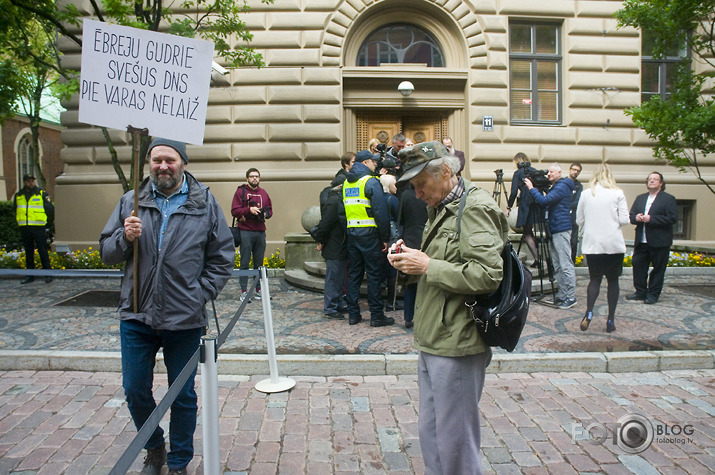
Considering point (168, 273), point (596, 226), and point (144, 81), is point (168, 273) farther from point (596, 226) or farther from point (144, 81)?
point (596, 226)

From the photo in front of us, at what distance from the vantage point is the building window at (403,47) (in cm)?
1398

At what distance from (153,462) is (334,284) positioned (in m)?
4.41

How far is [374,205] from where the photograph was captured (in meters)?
7.09

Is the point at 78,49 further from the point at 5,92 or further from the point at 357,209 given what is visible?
the point at 357,209

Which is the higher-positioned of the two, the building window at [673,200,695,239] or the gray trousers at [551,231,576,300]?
the building window at [673,200,695,239]

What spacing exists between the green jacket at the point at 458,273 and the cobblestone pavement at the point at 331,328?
3.27 meters

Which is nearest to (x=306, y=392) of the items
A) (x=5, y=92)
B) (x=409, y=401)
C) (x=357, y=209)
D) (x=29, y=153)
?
(x=409, y=401)

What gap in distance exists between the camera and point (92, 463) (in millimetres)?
3783

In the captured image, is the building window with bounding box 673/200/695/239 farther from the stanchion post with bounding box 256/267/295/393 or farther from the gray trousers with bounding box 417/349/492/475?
the gray trousers with bounding box 417/349/492/475

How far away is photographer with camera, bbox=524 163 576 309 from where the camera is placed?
818 centimetres

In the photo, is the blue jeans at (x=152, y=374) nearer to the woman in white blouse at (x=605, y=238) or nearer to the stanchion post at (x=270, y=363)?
the stanchion post at (x=270, y=363)

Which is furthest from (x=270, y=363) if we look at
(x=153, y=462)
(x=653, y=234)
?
(x=653, y=234)

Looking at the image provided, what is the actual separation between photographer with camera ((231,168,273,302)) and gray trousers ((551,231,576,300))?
14.7ft

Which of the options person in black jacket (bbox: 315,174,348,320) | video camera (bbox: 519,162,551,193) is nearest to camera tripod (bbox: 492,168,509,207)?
video camera (bbox: 519,162,551,193)
